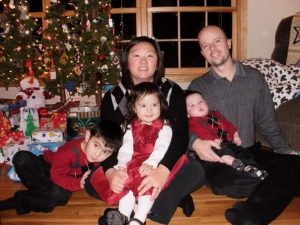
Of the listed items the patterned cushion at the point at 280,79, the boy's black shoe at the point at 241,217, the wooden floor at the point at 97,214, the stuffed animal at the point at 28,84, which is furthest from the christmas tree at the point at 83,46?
the boy's black shoe at the point at 241,217

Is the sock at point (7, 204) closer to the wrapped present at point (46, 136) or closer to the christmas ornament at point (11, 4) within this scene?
the wrapped present at point (46, 136)

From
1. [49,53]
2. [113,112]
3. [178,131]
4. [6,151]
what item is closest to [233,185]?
[178,131]

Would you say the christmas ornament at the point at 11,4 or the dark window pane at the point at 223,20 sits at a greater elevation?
the christmas ornament at the point at 11,4

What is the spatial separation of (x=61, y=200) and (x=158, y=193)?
2.11 ft

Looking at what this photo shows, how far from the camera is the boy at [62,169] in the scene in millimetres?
1894

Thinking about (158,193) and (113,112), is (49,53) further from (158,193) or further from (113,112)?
(158,193)

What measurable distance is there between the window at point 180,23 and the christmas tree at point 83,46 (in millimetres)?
653

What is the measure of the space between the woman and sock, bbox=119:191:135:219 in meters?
0.06

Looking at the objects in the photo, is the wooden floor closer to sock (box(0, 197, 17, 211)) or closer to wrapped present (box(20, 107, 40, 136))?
sock (box(0, 197, 17, 211))

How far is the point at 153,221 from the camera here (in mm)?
1860

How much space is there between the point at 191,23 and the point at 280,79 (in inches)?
80.2

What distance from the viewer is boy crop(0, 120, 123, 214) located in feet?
6.21

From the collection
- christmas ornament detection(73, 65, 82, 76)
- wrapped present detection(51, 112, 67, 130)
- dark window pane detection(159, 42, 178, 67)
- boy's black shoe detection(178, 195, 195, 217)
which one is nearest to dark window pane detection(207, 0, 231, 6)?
dark window pane detection(159, 42, 178, 67)

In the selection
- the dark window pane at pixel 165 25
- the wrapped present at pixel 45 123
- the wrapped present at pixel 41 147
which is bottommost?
the wrapped present at pixel 41 147
